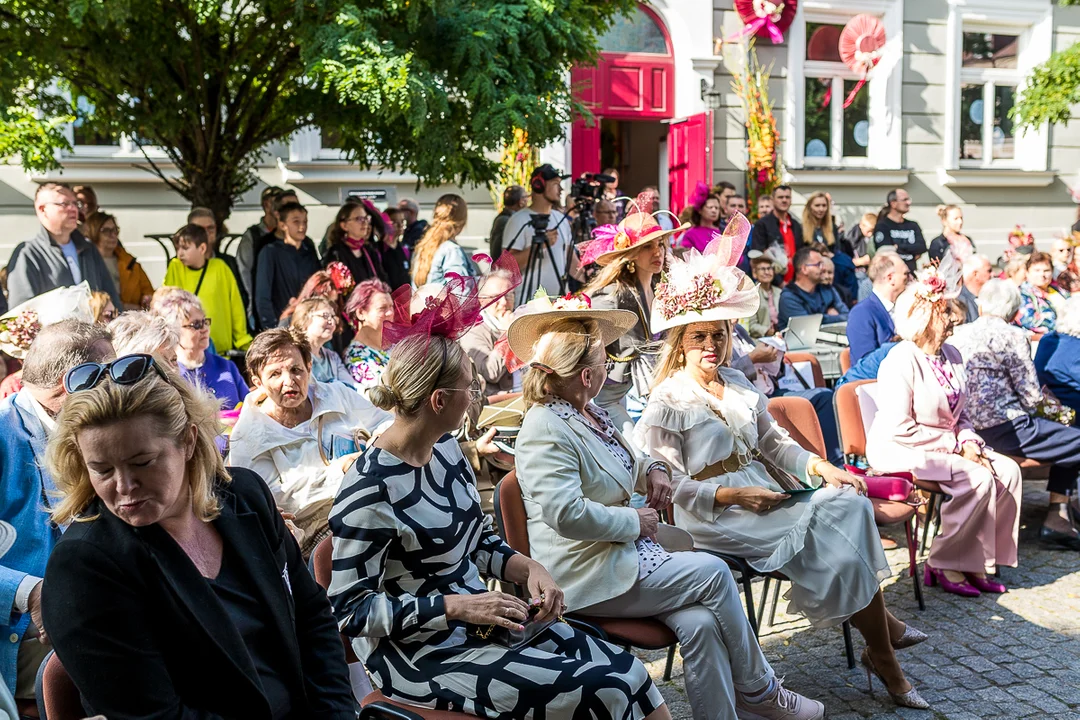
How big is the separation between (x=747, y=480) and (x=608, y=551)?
1.01 m

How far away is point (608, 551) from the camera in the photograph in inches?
125

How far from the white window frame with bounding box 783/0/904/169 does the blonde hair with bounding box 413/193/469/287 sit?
7214mm

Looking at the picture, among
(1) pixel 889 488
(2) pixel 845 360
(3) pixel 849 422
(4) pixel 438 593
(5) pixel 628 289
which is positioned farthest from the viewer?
(2) pixel 845 360

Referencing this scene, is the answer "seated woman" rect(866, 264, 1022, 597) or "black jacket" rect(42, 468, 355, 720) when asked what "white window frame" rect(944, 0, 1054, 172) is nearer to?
"seated woman" rect(866, 264, 1022, 597)

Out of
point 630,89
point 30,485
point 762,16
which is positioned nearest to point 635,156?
point 630,89

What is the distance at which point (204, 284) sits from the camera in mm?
6406

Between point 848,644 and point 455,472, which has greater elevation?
point 455,472

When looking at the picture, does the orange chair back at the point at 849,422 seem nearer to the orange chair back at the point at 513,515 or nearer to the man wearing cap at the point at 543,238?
the orange chair back at the point at 513,515

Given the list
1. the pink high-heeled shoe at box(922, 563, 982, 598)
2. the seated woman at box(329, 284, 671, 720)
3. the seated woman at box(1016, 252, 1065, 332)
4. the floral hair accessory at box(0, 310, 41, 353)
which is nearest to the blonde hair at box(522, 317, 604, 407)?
the seated woman at box(329, 284, 671, 720)

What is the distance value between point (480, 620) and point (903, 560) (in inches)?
137

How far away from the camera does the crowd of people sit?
76.5 inches

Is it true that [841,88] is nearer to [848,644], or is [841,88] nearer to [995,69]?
[995,69]

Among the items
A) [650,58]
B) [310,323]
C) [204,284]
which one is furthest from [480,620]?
[650,58]

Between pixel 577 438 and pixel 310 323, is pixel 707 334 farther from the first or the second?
pixel 310 323
